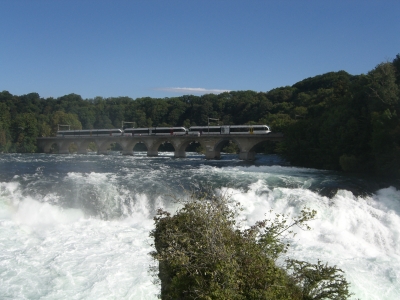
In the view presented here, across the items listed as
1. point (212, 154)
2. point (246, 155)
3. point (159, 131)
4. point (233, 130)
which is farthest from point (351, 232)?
point (159, 131)

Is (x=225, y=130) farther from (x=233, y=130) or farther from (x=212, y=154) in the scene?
(x=212, y=154)

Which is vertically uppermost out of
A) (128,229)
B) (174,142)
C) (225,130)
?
(225,130)

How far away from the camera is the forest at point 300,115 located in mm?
32344

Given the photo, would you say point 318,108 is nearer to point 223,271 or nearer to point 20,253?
point 20,253

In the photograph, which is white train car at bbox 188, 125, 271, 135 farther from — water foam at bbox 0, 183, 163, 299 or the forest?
water foam at bbox 0, 183, 163, 299

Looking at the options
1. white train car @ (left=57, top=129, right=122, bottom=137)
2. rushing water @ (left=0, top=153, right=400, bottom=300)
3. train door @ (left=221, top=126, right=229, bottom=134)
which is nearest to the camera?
rushing water @ (left=0, top=153, right=400, bottom=300)

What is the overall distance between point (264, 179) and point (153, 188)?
792cm

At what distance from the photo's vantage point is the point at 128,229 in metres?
19.6

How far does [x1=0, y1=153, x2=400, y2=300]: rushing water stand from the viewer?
13180 millimetres

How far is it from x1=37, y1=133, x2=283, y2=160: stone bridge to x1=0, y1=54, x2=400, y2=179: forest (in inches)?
124

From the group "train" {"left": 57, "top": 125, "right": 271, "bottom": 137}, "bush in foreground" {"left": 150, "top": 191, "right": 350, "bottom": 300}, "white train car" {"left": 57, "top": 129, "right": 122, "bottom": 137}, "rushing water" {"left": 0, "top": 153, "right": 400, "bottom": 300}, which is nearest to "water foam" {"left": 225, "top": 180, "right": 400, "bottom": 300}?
"rushing water" {"left": 0, "top": 153, "right": 400, "bottom": 300}

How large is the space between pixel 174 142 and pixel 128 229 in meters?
45.5

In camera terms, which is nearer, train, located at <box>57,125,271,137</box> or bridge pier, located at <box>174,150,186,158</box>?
train, located at <box>57,125,271,137</box>

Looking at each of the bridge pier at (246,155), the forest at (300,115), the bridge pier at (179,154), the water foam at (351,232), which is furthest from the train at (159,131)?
the water foam at (351,232)
